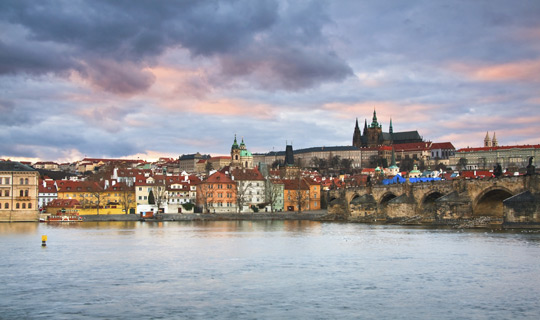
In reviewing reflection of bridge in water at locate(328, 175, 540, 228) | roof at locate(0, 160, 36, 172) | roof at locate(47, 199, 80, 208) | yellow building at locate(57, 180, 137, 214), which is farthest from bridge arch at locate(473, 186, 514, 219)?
roof at locate(47, 199, 80, 208)

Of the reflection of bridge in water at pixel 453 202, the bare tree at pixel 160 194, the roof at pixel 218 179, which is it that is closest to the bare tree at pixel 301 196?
the roof at pixel 218 179

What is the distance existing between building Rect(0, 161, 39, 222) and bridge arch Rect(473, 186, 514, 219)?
153ft

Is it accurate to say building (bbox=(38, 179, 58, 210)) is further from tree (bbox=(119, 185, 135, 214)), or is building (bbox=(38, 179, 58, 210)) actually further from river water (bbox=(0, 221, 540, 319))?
river water (bbox=(0, 221, 540, 319))

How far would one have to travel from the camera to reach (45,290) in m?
22.1

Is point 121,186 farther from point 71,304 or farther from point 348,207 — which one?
→ point 71,304

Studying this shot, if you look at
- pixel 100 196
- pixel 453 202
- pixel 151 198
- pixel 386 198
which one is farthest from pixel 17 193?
pixel 453 202

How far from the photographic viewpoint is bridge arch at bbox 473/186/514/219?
55.2 metres

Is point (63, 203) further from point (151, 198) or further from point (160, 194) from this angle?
point (160, 194)

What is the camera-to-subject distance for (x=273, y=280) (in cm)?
2430

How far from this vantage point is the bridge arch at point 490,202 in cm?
5516

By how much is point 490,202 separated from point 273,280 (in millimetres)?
38093

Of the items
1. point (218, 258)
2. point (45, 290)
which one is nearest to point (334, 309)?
point (45, 290)

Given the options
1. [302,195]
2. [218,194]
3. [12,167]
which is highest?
[12,167]

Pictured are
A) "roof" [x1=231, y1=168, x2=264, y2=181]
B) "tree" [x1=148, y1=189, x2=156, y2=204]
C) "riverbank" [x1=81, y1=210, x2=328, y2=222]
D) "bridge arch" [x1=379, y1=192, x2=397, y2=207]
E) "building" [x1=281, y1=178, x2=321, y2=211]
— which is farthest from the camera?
"building" [x1=281, y1=178, x2=321, y2=211]
